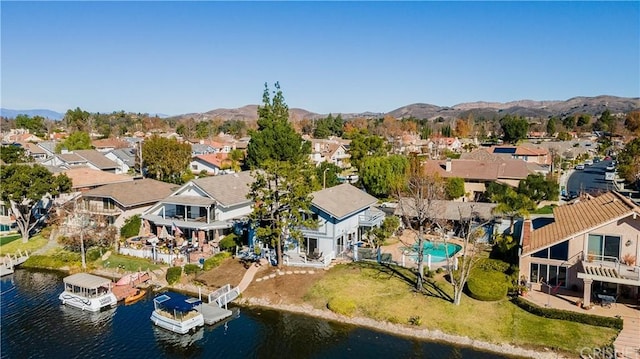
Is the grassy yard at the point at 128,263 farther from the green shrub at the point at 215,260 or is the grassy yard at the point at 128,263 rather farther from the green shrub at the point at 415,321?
the green shrub at the point at 415,321

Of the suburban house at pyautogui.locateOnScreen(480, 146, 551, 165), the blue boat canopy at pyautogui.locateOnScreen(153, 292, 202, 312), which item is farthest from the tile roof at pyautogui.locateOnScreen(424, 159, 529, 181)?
the blue boat canopy at pyautogui.locateOnScreen(153, 292, 202, 312)

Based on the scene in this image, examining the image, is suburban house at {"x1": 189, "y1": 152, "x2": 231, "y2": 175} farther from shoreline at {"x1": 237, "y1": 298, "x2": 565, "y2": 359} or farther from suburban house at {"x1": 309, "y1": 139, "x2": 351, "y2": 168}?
shoreline at {"x1": 237, "y1": 298, "x2": 565, "y2": 359}

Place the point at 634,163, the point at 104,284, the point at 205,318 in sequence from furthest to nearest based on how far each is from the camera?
the point at 634,163 → the point at 104,284 → the point at 205,318

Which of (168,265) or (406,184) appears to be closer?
(168,265)

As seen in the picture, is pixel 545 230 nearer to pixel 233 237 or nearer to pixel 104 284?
pixel 233 237

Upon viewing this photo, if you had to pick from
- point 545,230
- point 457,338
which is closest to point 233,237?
point 457,338

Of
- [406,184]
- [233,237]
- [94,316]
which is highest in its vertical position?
[406,184]

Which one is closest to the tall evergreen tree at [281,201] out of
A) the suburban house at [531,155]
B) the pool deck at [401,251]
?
the pool deck at [401,251]
